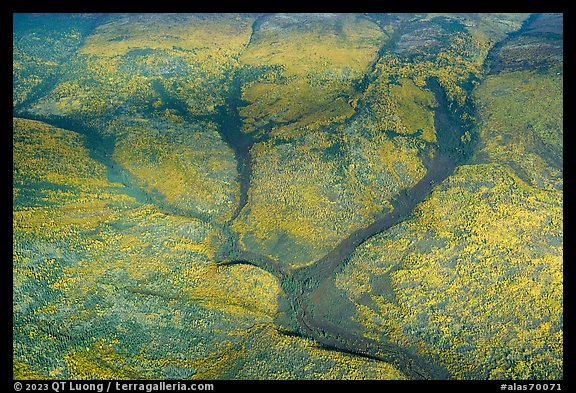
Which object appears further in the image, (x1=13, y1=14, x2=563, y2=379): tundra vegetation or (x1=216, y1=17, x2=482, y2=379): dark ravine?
(x1=216, y1=17, x2=482, y2=379): dark ravine

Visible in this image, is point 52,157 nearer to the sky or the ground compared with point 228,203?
nearer to the sky

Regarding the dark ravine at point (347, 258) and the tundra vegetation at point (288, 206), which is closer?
the tundra vegetation at point (288, 206)

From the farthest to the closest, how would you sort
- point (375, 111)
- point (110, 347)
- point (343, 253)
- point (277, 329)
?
point (375, 111) → point (343, 253) → point (277, 329) → point (110, 347)

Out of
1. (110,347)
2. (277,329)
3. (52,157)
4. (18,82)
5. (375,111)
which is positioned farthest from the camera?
(18,82)

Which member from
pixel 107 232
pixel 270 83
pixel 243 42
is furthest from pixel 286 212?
pixel 243 42

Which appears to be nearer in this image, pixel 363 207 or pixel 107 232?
pixel 107 232

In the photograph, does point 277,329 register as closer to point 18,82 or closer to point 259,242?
point 259,242

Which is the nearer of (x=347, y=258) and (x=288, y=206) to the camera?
(x=347, y=258)

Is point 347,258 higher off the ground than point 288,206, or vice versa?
point 288,206
